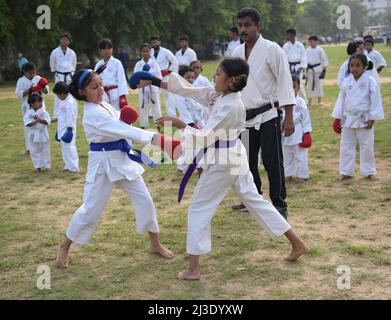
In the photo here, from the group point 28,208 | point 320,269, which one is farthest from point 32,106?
point 320,269

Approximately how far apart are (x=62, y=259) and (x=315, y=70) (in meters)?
11.5

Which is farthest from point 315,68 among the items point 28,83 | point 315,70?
point 28,83

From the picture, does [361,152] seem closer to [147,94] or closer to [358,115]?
[358,115]

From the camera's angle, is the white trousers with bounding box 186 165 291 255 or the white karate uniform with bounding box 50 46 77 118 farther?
the white karate uniform with bounding box 50 46 77 118

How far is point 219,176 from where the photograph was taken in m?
3.99

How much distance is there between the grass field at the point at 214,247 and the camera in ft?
12.6

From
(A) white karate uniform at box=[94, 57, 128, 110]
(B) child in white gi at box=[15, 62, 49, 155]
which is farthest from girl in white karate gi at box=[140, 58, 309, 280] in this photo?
(B) child in white gi at box=[15, 62, 49, 155]

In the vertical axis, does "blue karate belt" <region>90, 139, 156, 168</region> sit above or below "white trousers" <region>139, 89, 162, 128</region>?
below

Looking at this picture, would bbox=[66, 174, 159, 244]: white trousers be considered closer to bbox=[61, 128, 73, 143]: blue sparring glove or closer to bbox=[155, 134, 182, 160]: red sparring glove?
bbox=[155, 134, 182, 160]: red sparring glove

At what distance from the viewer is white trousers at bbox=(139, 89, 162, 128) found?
11711 millimetres

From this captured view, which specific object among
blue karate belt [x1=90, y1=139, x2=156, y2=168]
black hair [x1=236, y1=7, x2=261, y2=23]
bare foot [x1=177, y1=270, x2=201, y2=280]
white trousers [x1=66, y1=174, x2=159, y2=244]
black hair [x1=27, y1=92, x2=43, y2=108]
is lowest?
bare foot [x1=177, y1=270, x2=201, y2=280]

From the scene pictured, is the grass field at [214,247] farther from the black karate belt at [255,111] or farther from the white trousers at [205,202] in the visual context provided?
the black karate belt at [255,111]

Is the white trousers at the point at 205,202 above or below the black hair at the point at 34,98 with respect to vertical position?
below

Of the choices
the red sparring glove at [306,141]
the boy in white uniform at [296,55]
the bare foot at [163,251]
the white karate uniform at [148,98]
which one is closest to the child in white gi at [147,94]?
the white karate uniform at [148,98]
